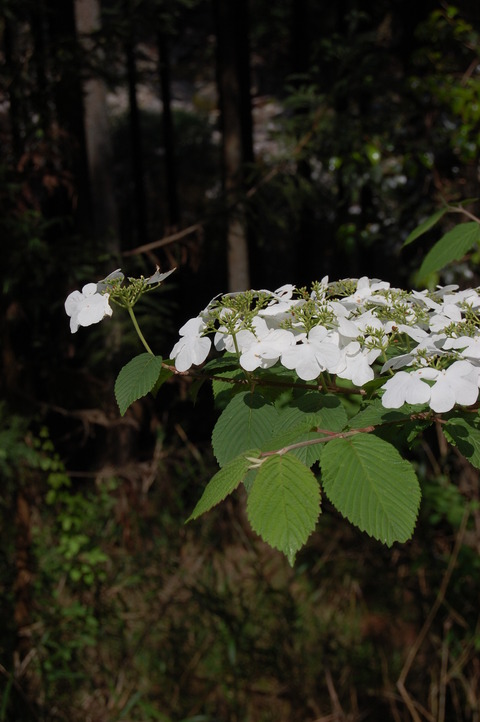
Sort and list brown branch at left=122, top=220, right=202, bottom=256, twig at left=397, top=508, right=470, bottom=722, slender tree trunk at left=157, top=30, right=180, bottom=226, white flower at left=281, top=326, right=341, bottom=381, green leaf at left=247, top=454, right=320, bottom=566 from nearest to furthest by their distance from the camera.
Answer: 1. green leaf at left=247, top=454, right=320, bottom=566
2. white flower at left=281, top=326, right=341, bottom=381
3. twig at left=397, top=508, right=470, bottom=722
4. brown branch at left=122, top=220, right=202, bottom=256
5. slender tree trunk at left=157, top=30, right=180, bottom=226

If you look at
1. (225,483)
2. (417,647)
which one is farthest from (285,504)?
(417,647)

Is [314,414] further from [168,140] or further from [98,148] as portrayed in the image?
[168,140]

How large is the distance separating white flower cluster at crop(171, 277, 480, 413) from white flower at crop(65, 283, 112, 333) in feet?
0.42

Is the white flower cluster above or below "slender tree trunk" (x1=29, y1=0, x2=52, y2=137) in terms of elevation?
below

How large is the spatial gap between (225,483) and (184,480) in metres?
3.85

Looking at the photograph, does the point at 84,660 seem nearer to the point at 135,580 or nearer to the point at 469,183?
the point at 135,580

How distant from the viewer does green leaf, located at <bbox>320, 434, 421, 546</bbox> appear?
766 mm

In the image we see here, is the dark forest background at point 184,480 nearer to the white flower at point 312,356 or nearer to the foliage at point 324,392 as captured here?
the foliage at point 324,392

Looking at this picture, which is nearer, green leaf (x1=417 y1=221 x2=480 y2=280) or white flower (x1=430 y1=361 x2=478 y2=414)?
white flower (x1=430 y1=361 x2=478 y2=414)

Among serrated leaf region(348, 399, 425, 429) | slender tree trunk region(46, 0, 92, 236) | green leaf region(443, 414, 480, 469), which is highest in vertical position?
slender tree trunk region(46, 0, 92, 236)

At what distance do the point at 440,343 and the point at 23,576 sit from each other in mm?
2983

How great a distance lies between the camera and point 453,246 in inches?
51.4

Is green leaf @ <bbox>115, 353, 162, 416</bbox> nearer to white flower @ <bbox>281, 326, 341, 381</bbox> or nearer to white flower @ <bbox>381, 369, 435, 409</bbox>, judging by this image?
white flower @ <bbox>281, 326, 341, 381</bbox>

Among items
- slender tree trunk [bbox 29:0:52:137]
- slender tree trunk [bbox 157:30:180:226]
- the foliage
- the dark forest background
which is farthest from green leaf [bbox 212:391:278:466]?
slender tree trunk [bbox 157:30:180:226]
